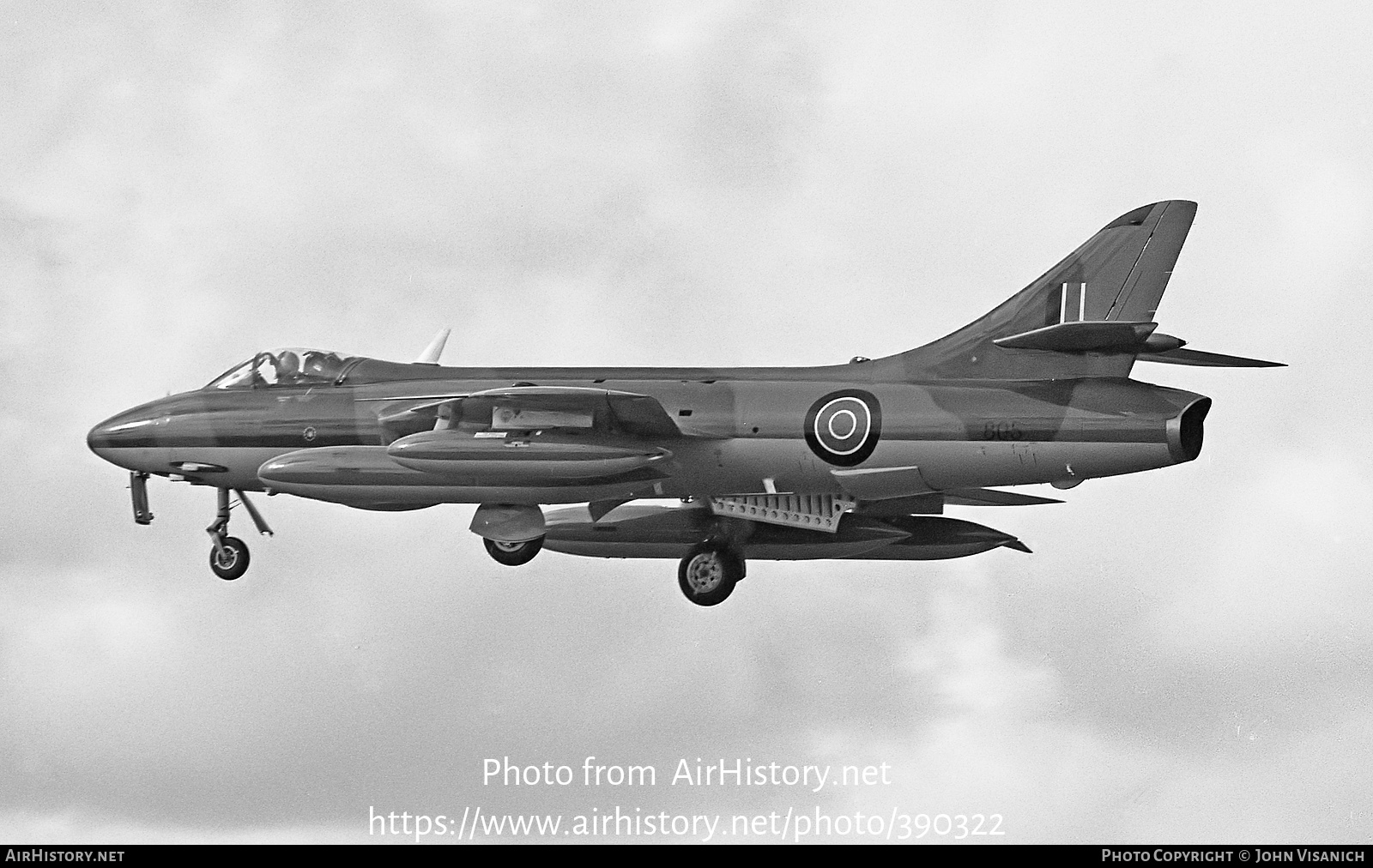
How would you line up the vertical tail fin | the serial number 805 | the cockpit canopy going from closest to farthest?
the serial number 805 → the vertical tail fin → the cockpit canopy

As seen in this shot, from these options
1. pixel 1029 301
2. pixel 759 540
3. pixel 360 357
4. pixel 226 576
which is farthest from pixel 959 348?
pixel 226 576

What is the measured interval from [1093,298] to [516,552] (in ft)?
25.5

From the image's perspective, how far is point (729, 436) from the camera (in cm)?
2014

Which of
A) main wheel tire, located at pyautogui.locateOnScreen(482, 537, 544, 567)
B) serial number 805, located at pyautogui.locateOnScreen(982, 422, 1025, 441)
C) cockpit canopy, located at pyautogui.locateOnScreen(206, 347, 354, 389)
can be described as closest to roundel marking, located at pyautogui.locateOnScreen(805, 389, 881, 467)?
serial number 805, located at pyautogui.locateOnScreen(982, 422, 1025, 441)

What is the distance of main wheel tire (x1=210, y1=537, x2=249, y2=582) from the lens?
2256 centimetres

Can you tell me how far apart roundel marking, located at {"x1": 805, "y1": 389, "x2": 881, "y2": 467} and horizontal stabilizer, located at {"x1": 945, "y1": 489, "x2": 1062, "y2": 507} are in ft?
10.5

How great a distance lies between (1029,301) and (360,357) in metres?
7.92

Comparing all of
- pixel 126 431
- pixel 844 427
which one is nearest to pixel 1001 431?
pixel 844 427

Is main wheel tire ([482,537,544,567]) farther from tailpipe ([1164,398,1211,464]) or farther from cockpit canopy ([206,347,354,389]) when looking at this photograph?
tailpipe ([1164,398,1211,464])

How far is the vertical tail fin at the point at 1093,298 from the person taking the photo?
62.4 feet

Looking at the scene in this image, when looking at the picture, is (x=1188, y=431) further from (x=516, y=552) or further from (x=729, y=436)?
(x=516, y=552)

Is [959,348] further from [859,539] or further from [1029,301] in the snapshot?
[859,539]

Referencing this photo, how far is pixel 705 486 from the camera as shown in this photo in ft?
67.4

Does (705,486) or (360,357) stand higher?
(360,357)
